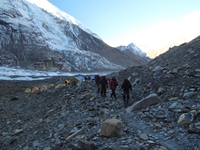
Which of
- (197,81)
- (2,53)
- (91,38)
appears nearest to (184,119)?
(197,81)

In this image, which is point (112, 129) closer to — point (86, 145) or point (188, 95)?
point (86, 145)

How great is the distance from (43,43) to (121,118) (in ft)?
223

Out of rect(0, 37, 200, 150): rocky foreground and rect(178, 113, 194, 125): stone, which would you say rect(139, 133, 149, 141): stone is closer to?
rect(0, 37, 200, 150): rocky foreground

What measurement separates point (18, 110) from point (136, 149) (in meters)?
9.26

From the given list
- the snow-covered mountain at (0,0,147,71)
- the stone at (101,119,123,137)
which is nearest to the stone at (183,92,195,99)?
the stone at (101,119,123,137)

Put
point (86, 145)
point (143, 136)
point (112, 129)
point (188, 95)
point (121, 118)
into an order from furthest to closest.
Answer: point (188, 95) < point (121, 118) < point (112, 129) < point (86, 145) < point (143, 136)

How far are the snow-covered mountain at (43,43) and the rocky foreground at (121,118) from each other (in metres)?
49.7

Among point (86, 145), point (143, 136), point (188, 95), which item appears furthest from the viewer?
point (188, 95)

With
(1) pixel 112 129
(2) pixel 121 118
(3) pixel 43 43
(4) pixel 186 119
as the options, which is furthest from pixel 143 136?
(3) pixel 43 43

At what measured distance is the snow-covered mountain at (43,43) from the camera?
6022 cm

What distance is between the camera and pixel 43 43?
69750 mm

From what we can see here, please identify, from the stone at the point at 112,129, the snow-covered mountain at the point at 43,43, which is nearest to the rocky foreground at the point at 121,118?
the stone at the point at 112,129

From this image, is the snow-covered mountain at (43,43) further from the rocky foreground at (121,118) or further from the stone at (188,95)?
the stone at (188,95)

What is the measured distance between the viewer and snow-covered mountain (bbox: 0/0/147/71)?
198 feet
